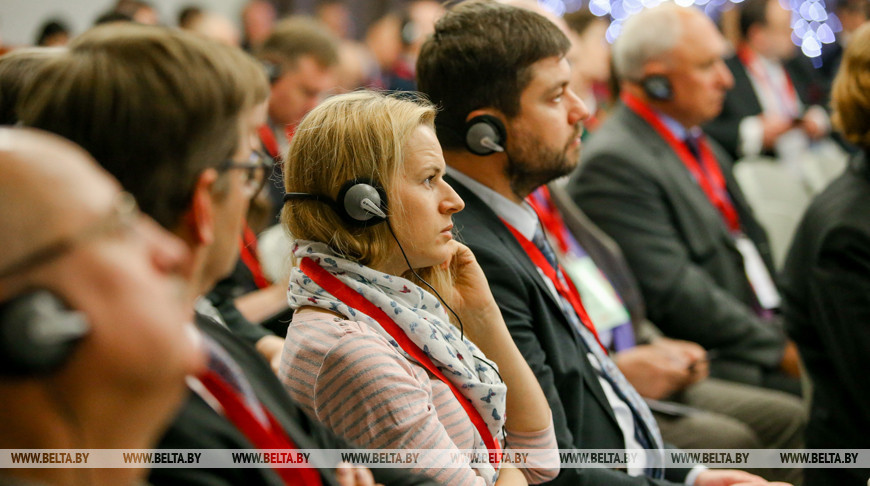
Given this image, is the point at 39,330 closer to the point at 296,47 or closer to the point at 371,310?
the point at 371,310

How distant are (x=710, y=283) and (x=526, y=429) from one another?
1.59 meters

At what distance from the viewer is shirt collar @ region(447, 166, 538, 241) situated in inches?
69.3

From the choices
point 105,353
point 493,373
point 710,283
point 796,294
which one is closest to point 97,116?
point 105,353

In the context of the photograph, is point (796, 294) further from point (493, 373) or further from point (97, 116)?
point (97, 116)

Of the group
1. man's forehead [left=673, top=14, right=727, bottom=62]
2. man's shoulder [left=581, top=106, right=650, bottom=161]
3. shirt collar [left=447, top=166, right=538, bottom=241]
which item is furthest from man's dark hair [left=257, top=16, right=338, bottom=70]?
shirt collar [left=447, top=166, right=538, bottom=241]

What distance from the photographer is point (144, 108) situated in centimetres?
90

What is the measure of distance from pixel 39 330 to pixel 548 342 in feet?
3.85

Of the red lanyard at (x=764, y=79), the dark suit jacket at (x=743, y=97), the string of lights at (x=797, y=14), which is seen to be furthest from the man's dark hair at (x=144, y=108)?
the string of lights at (x=797, y=14)

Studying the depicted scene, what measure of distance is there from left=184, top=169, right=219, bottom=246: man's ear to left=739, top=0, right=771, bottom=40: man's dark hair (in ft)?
17.2

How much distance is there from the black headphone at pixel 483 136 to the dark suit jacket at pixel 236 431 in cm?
76

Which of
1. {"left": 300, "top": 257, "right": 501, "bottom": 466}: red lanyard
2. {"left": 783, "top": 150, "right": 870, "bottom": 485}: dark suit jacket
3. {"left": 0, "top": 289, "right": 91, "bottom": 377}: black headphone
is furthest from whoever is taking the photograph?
{"left": 783, "top": 150, "right": 870, "bottom": 485}: dark suit jacket

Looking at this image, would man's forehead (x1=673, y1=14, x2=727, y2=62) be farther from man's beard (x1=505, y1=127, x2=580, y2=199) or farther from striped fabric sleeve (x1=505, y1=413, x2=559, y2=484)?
striped fabric sleeve (x1=505, y1=413, x2=559, y2=484)

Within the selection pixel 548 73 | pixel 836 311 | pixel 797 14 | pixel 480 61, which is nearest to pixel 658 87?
pixel 836 311

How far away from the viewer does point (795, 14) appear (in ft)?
23.9
